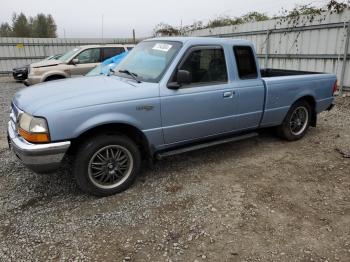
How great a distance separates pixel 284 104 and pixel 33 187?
4.10 m

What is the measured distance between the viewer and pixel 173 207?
3.51 metres

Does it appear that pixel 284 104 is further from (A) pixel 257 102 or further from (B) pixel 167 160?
(B) pixel 167 160

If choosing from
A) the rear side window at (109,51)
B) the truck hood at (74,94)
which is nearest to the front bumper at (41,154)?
the truck hood at (74,94)

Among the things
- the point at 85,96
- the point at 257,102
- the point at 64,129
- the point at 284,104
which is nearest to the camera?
the point at 64,129

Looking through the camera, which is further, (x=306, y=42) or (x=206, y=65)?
(x=306, y=42)

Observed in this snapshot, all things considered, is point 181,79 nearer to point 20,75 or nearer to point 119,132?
point 119,132

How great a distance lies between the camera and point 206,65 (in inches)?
169

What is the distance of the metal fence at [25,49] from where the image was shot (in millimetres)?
17172

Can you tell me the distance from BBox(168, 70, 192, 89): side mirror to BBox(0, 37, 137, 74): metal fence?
16480mm

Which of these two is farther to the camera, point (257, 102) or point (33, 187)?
point (257, 102)

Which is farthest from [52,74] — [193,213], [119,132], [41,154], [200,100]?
[193,213]

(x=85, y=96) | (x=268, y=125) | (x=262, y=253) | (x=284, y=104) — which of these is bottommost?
(x=262, y=253)

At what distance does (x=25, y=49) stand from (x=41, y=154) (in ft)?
55.1

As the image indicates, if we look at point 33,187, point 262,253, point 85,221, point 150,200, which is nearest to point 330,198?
point 262,253
